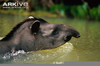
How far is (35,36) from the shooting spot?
14.6 feet

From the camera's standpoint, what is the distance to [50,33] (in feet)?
14.8

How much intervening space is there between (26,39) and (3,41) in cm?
51

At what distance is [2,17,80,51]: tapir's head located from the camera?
4414mm

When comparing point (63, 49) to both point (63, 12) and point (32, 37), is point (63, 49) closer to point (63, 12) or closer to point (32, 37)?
point (32, 37)

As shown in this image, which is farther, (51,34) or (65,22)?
(65,22)

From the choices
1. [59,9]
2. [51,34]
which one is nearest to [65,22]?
[59,9]

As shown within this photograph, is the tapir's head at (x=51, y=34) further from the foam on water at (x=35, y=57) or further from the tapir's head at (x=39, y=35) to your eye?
the foam on water at (x=35, y=57)

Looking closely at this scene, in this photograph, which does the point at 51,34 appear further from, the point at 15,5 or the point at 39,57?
the point at 15,5

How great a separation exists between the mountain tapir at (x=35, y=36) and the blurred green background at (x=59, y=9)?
12751mm

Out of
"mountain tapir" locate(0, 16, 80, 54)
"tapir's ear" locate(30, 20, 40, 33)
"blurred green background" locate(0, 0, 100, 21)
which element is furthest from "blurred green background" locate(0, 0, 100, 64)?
"tapir's ear" locate(30, 20, 40, 33)

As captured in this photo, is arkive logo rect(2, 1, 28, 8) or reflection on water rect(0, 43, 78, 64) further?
arkive logo rect(2, 1, 28, 8)

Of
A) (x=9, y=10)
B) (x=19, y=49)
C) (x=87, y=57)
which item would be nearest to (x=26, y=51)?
(x=19, y=49)

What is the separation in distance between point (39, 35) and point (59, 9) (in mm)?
15693

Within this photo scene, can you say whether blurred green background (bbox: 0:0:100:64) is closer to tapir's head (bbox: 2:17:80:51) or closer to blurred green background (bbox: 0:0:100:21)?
blurred green background (bbox: 0:0:100:21)
